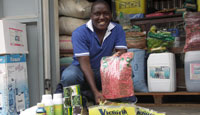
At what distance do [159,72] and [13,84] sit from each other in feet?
5.96

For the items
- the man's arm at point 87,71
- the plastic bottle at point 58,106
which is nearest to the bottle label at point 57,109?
the plastic bottle at point 58,106

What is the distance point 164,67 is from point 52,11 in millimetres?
1574

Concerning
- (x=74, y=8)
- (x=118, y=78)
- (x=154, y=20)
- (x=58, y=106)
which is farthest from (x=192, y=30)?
(x=58, y=106)

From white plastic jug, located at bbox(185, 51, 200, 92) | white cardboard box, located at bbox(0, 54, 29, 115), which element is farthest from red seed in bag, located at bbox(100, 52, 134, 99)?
white plastic jug, located at bbox(185, 51, 200, 92)

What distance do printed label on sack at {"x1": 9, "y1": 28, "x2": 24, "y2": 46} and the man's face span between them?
2.78ft

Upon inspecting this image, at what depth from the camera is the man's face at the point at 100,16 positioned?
1.99 meters

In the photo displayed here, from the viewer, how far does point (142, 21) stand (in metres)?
3.61

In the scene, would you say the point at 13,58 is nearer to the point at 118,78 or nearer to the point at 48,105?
the point at 48,105

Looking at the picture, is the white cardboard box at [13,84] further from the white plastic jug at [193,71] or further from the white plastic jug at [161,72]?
the white plastic jug at [193,71]

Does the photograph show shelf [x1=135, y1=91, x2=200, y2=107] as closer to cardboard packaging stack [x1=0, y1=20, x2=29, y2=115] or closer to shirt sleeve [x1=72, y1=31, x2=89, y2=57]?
shirt sleeve [x1=72, y1=31, x2=89, y2=57]

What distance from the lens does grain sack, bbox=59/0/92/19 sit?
2980mm

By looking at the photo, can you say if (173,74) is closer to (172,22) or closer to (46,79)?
(172,22)

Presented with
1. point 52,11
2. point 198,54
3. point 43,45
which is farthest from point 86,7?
point 198,54

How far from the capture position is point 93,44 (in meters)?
2.15
